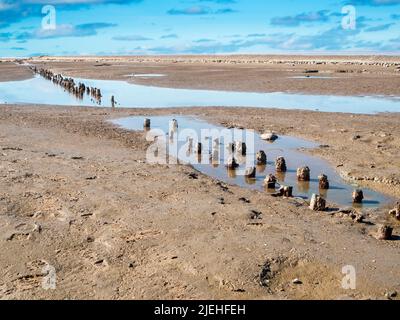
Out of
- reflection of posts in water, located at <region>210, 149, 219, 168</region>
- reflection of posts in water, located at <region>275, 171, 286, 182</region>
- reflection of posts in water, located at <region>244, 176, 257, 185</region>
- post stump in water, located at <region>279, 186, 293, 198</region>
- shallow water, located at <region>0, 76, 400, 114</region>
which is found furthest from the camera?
shallow water, located at <region>0, 76, 400, 114</region>

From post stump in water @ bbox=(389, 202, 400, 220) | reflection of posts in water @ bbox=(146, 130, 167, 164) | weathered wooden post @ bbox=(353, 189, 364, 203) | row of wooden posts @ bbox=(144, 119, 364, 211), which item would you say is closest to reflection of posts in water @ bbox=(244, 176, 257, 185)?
row of wooden posts @ bbox=(144, 119, 364, 211)

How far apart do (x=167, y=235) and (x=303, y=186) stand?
15.9 ft

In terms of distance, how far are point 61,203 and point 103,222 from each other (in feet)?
4.34

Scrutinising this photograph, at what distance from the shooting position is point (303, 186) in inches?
449

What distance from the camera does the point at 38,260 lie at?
694cm

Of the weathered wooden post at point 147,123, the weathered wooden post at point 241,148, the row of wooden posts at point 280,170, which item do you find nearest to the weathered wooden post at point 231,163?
the row of wooden posts at point 280,170

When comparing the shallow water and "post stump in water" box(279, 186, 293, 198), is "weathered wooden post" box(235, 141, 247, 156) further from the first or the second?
the shallow water

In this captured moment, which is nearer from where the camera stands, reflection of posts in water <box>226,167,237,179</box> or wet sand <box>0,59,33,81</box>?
reflection of posts in water <box>226,167,237,179</box>

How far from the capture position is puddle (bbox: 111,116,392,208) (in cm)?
1078

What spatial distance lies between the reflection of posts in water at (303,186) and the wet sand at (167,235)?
50.9 inches

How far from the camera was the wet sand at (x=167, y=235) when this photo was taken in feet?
20.3

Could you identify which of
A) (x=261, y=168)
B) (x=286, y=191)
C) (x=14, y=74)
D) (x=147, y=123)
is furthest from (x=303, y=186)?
(x=14, y=74)
